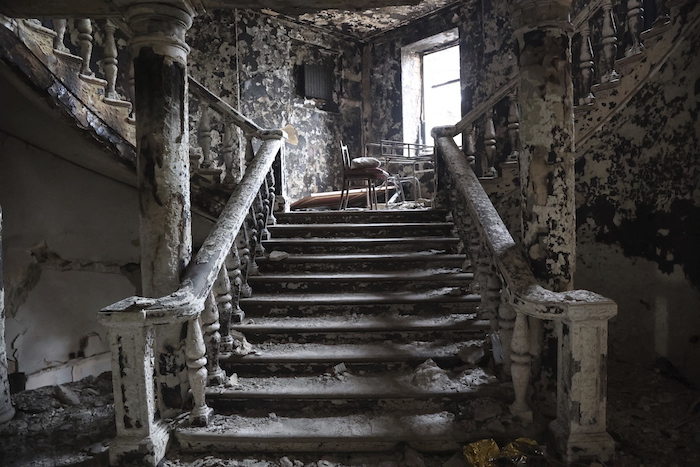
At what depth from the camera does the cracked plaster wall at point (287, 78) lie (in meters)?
7.64

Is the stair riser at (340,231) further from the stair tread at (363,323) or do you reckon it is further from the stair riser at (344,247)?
the stair tread at (363,323)

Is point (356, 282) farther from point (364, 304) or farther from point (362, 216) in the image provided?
point (362, 216)

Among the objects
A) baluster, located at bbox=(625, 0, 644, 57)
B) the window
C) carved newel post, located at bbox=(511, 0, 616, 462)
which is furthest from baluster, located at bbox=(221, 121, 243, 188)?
the window

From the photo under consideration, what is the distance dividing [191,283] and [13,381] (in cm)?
251

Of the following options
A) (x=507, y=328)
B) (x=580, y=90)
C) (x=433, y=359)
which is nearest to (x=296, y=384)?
(x=433, y=359)

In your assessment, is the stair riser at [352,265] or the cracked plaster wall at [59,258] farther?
the stair riser at [352,265]

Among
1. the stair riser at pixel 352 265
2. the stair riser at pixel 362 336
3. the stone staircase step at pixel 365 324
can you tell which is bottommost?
the stair riser at pixel 362 336

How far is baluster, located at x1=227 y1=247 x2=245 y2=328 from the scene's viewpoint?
330 cm

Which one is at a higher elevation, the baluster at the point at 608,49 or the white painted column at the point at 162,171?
the baluster at the point at 608,49

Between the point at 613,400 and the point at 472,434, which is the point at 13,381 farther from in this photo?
the point at 613,400

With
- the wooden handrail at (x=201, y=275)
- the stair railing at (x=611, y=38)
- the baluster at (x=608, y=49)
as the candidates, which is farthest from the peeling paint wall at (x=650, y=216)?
the wooden handrail at (x=201, y=275)

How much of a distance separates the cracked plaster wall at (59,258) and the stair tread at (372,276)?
179 cm

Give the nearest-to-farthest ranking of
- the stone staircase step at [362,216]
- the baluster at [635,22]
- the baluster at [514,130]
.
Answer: the baluster at [635,22]
the baluster at [514,130]
the stone staircase step at [362,216]

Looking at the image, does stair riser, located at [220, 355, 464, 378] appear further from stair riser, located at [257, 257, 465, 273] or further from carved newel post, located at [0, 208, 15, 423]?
carved newel post, located at [0, 208, 15, 423]
